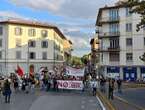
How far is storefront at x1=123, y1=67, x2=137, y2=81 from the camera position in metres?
91.6

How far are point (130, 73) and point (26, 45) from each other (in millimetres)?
29156

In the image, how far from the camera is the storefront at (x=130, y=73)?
91625 mm

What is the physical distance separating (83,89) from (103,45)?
54.0 meters

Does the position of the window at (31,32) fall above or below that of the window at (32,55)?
above

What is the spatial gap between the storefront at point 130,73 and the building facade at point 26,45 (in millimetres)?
24505

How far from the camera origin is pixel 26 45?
11144 centimetres

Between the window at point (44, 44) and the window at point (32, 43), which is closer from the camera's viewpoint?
the window at point (32, 43)

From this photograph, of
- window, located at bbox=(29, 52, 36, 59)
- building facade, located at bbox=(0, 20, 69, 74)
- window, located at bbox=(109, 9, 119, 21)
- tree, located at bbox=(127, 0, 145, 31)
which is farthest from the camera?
window, located at bbox=(29, 52, 36, 59)

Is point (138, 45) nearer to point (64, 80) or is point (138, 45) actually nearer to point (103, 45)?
point (103, 45)

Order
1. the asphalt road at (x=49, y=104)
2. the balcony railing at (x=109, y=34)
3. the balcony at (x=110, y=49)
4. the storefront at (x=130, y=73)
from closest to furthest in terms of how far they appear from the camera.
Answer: the asphalt road at (x=49, y=104)
the storefront at (x=130, y=73)
the balcony at (x=110, y=49)
the balcony railing at (x=109, y=34)

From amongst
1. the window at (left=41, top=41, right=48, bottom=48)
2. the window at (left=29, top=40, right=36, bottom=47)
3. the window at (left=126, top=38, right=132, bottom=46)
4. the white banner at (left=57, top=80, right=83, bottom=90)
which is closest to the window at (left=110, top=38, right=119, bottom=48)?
the window at (left=126, top=38, right=132, bottom=46)

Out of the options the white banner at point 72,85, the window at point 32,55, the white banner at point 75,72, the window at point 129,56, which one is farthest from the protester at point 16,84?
the window at point 32,55

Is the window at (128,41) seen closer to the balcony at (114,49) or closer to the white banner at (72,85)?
the balcony at (114,49)

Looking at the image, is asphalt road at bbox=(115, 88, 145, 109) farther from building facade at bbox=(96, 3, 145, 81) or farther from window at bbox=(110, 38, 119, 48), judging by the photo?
window at bbox=(110, 38, 119, 48)
